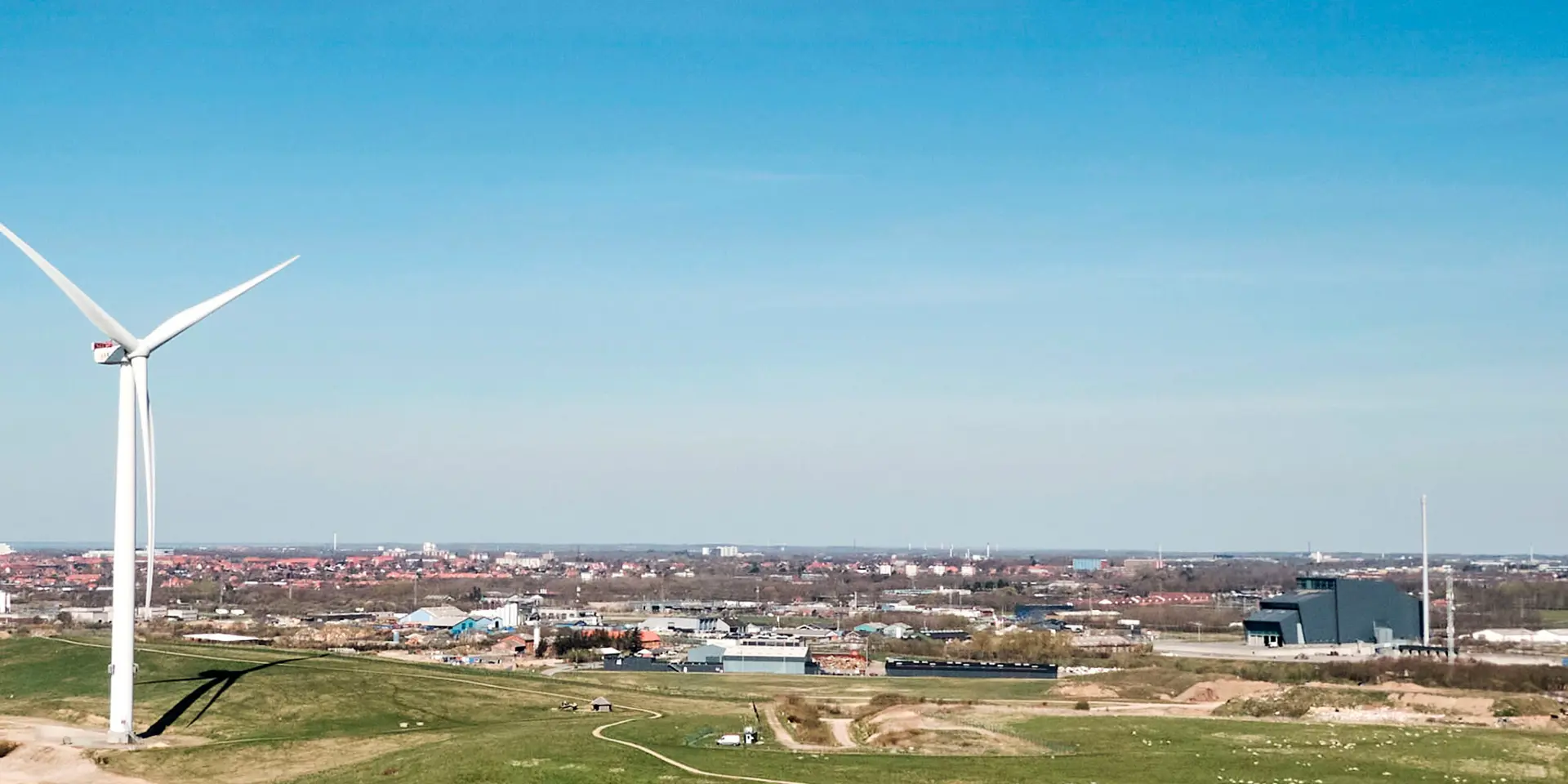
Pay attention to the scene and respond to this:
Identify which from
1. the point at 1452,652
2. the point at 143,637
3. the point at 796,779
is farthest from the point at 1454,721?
the point at 143,637

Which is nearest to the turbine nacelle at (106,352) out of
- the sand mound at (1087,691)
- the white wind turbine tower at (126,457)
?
the white wind turbine tower at (126,457)

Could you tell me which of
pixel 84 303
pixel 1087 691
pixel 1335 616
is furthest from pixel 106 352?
pixel 1335 616

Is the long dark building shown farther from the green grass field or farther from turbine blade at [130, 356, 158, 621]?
turbine blade at [130, 356, 158, 621]

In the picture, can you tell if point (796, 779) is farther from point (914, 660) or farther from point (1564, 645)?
point (1564, 645)

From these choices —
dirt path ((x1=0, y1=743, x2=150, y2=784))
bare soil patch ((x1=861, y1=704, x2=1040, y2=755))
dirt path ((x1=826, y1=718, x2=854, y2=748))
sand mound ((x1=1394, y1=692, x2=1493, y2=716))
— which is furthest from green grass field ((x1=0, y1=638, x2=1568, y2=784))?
sand mound ((x1=1394, y1=692, x2=1493, y2=716))

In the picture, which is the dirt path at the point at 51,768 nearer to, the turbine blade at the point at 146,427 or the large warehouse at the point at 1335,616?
the turbine blade at the point at 146,427

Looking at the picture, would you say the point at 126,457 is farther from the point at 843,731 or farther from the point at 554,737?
the point at 843,731
